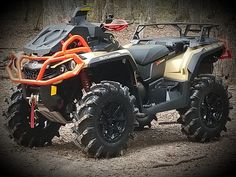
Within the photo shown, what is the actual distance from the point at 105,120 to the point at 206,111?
2017 millimetres

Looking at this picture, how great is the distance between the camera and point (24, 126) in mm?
7258

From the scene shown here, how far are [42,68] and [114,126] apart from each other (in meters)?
1.30

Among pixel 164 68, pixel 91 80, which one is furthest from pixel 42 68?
pixel 164 68

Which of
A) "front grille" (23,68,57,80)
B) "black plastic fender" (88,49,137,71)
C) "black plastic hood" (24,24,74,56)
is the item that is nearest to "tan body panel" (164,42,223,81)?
"black plastic fender" (88,49,137,71)

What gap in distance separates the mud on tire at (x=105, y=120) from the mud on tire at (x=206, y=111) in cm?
124

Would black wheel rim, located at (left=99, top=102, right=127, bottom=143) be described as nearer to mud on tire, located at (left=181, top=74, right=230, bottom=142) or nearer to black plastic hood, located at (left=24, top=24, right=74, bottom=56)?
black plastic hood, located at (left=24, top=24, right=74, bottom=56)

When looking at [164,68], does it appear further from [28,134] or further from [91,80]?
[28,134]

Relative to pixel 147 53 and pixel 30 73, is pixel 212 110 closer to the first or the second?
pixel 147 53

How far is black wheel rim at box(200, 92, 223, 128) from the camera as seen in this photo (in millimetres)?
7801

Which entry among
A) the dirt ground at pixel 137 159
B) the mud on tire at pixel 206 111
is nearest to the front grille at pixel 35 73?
the dirt ground at pixel 137 159

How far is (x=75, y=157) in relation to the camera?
6727mm

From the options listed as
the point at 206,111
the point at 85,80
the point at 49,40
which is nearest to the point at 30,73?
the point at 49,40

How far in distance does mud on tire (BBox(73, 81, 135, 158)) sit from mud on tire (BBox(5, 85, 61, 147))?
114 centimetres

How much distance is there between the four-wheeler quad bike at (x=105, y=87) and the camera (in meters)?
6.45
